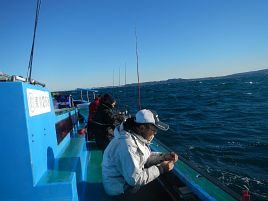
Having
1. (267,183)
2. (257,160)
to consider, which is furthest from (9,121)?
(257,160)

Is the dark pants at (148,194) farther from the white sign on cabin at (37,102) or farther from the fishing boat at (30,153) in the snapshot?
the white sign on cabin at (37,102)

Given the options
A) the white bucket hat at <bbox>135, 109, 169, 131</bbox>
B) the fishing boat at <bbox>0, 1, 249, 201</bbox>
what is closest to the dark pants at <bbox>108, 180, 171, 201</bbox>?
the fishing boat at <bbox>0, 1, 249, 201</bbox>

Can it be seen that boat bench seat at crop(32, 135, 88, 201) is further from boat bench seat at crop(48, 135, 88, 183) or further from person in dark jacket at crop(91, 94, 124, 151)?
person in dark jacket at crop(91, 94, 124, 151)

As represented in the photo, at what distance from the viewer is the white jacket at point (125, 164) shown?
2.91 m

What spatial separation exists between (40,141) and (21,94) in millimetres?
589

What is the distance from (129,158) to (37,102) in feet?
3.50

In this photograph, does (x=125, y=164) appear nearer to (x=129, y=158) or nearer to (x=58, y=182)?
(x=129, y=158)

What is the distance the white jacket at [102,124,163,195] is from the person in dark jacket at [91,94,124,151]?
2.74m

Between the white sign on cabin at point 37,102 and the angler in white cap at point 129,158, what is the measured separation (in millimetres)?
838

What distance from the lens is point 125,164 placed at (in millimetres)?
2910

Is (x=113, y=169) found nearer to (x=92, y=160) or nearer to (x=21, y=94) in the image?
(x=21, y=94)

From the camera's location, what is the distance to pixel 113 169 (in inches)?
122

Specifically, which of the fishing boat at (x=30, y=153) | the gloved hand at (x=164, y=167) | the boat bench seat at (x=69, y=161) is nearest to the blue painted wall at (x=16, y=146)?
the fishing boat at (x=30, y=153)

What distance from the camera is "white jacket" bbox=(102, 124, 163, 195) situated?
9.54 ft
